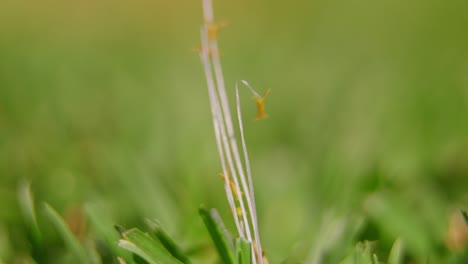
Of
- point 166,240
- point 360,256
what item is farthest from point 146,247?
point 360,256

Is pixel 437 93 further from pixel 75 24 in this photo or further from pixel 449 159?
pixel 75 24

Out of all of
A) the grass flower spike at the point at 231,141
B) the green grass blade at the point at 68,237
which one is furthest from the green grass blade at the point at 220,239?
the green grass blade at the point at 68,237

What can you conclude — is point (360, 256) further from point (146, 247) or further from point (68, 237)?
point (68, 237)

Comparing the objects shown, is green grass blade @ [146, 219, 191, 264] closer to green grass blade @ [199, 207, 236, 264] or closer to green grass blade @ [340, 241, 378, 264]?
green grass blade @ [199, 207, 236, 264]

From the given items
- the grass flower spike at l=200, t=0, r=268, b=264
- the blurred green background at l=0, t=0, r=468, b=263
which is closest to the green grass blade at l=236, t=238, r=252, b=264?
the grass flower spike at l=200, t=0, r=268, b=264

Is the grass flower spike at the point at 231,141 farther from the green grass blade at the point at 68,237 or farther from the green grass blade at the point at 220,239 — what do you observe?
the green grass blade at the point at 68,237

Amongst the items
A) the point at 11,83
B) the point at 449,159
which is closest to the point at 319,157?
the point at 449,159
